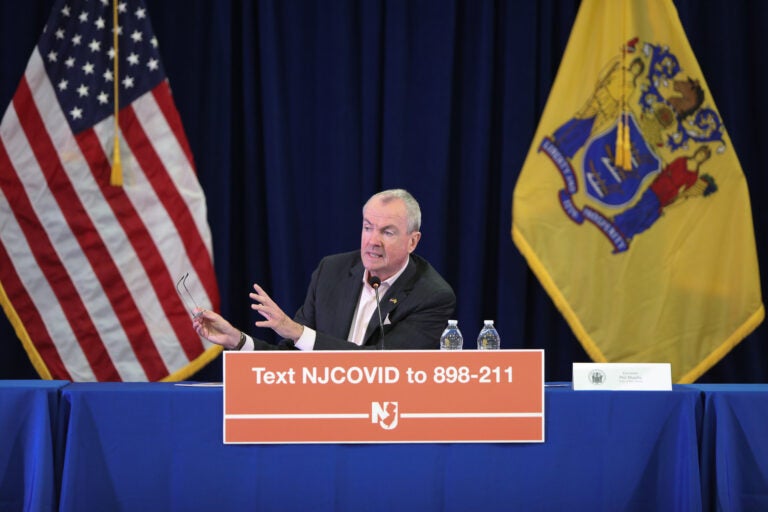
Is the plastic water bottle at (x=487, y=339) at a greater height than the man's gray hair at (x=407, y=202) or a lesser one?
lesser

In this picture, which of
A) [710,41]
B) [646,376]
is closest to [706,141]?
[710,41]

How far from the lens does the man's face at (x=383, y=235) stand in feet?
12.3

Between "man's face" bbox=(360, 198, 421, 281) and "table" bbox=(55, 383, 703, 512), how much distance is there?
983 millimetres

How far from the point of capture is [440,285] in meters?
3.90

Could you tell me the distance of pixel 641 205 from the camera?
5.39m

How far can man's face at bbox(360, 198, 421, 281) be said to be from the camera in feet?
12.3

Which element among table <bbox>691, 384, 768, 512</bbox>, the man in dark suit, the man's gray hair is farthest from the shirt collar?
table <bbox>691, 384, 768, 512</bbox>

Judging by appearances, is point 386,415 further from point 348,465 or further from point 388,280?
point 388,280

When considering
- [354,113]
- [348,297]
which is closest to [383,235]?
[348,297]

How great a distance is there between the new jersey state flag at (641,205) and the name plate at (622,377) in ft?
7.52

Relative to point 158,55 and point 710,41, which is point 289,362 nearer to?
point 158,55

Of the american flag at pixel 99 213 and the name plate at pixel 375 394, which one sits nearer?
the name plate at pixel 375 394

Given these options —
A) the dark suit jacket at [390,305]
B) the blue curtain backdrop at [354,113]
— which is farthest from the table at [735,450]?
the blue curtain backdrop at [354,113]

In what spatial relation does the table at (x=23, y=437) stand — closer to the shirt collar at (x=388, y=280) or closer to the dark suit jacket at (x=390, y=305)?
the dark suit jacket at (x=390, y=305)
